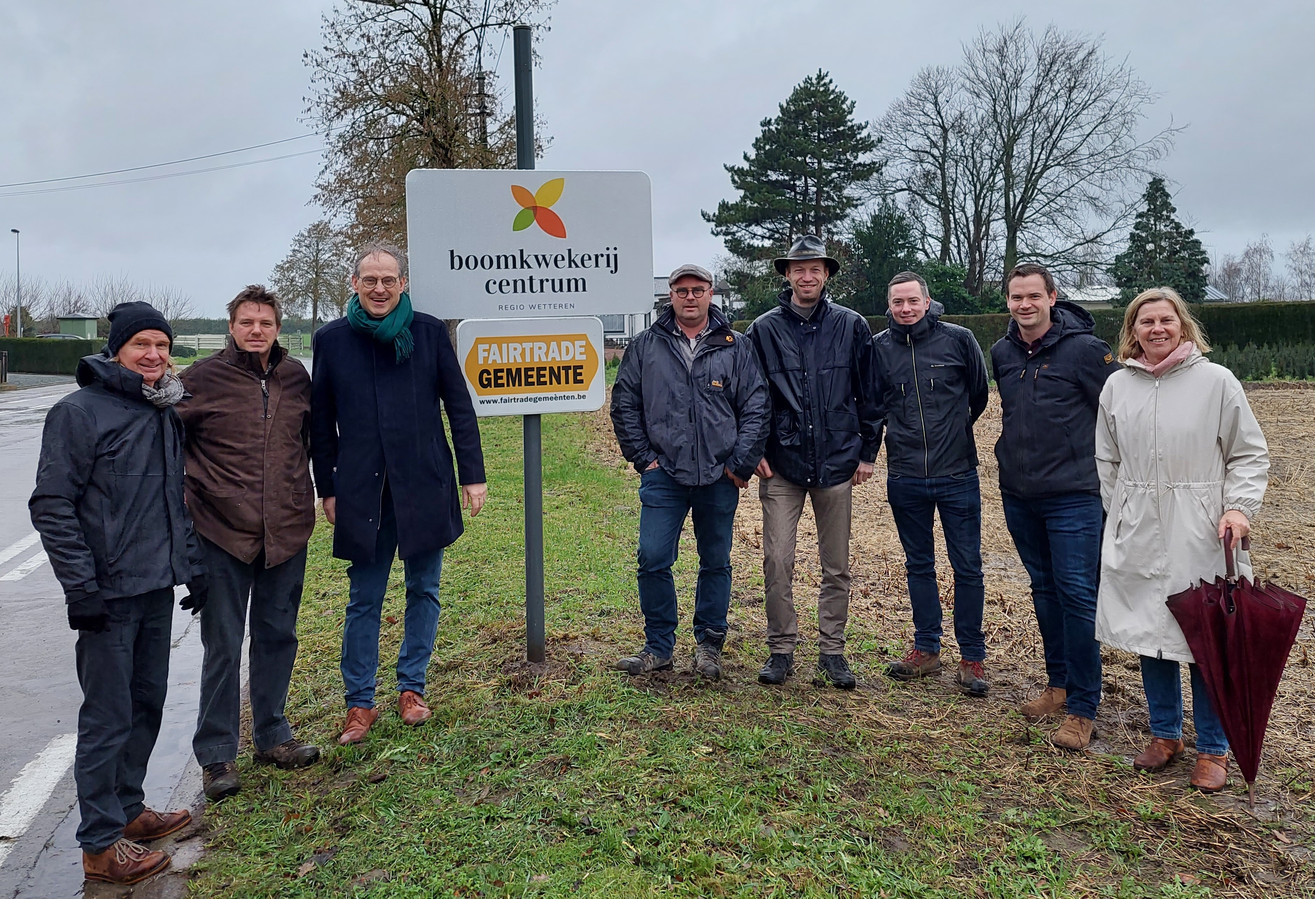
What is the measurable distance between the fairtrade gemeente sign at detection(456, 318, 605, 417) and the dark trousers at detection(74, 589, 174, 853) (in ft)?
6.01

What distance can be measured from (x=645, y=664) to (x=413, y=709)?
3.95ft

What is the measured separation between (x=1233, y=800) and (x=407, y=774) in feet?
10.9

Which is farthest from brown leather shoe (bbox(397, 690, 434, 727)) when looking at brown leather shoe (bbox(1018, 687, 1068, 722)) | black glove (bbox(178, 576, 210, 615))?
brown leather shoe (bbox(1018, 687, 1068, 722))

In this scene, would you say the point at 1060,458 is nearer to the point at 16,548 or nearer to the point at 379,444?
the point at 379,444

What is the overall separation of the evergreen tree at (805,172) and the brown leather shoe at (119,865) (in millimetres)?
42359

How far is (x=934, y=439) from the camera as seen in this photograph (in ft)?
16.4

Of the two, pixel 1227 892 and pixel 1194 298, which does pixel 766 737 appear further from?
pixel 1194 298

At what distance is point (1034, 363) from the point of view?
15.1 ft

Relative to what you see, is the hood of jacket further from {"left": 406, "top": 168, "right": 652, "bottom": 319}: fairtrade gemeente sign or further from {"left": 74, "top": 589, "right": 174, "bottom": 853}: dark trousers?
{"left": 74, "top": 589, "right": 174, "bottom": 853}: dark trousers

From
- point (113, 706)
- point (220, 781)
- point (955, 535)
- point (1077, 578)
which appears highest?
point (955, 535)

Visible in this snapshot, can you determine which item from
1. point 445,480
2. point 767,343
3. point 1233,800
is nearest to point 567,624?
point 445,480

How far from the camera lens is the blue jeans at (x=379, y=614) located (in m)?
4.45

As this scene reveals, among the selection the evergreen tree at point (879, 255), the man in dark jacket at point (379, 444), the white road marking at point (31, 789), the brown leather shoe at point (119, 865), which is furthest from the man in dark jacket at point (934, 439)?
the evergreen tree at point (879, 255)

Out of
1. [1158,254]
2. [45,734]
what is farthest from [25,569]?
[1158,254]
